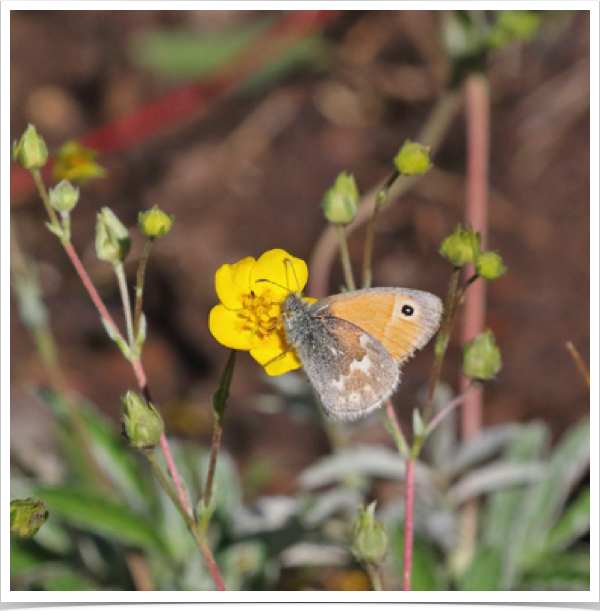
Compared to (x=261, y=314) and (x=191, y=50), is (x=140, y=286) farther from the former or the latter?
(x=191, y=50)

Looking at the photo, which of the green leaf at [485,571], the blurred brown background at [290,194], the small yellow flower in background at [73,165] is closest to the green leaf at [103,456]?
the blurred brown background at [290,194]

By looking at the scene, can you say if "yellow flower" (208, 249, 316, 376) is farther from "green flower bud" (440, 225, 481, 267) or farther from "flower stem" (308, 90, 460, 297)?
"flower stem" (308, 90, 460, 297)

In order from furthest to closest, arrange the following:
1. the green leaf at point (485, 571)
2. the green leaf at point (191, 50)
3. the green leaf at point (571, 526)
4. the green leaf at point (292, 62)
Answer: the green leaf at point (191, 50), the green leaf at point (292, 62), the green leaf at point (571, 526), the green leaf at point (485, 571)

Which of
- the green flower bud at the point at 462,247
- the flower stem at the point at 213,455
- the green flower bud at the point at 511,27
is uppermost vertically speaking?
the green flower bud at the point at 511,27

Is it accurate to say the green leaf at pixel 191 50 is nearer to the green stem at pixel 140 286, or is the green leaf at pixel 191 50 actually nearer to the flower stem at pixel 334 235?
the flower stem at pixel 334 235

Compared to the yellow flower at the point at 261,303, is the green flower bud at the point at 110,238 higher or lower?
higher

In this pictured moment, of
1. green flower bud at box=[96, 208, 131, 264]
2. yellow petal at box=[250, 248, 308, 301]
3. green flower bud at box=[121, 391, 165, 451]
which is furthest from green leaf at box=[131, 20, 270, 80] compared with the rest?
green flower bud at box=[121, 391, 165, 451]
